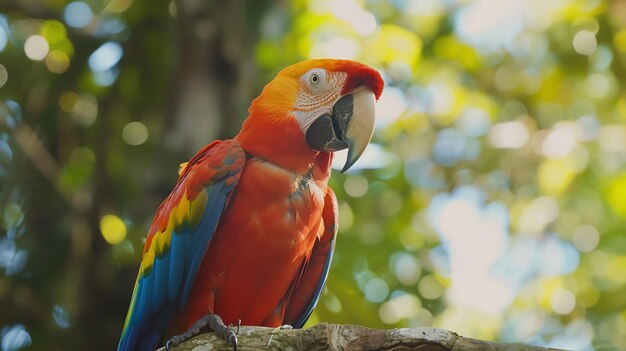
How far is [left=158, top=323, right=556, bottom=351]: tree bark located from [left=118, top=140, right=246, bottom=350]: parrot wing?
518mm

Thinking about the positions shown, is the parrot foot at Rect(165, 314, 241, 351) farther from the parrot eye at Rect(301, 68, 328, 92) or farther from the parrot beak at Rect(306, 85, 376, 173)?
the parrot eye at Rect(301, 68, 328, 92)

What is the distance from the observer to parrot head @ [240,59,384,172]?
3.22 metres

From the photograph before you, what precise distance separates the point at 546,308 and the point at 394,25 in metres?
2.88

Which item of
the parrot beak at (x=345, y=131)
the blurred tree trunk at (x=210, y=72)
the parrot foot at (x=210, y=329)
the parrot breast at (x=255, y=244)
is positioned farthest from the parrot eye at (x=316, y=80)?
the blurred tree trunk at (x=210, y=72)

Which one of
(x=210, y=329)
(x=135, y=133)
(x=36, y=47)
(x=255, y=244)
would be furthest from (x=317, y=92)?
(x=36, y=47)

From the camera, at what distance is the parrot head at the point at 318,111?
3.22 metres

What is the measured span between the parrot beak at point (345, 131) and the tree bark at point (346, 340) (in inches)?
38.0

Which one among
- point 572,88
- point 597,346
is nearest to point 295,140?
point 597,346

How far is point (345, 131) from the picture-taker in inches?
128

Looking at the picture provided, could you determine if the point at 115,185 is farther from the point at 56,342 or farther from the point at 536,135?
the point at 536,135

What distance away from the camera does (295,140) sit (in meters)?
3.20

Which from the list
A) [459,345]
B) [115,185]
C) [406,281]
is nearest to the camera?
[459,345]

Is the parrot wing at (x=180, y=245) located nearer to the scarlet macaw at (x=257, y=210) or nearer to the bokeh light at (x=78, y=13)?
the scarlet macaw at (x=257, y=210)

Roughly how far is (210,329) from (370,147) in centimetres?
382
